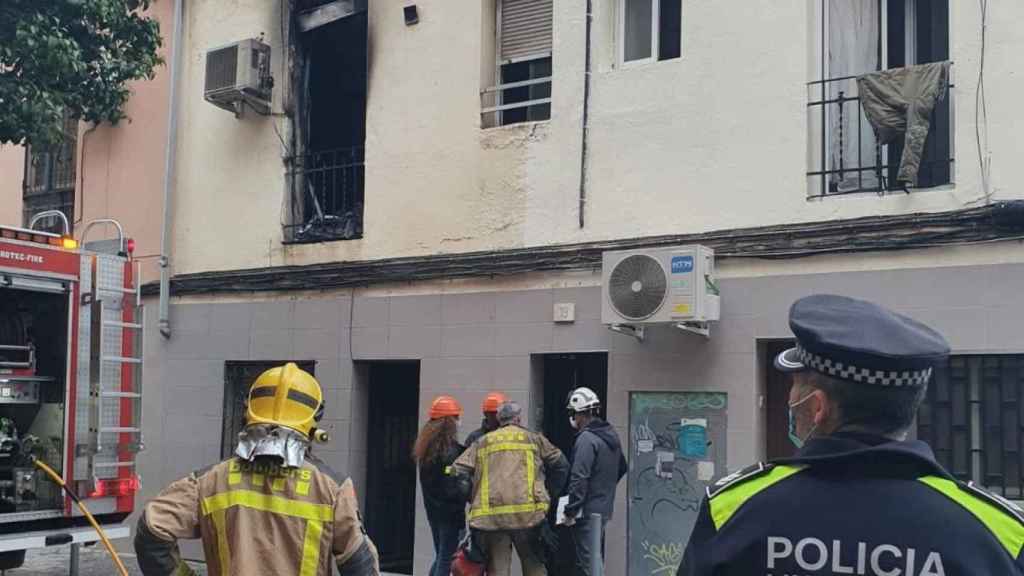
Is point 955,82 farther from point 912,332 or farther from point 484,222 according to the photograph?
point 912,332

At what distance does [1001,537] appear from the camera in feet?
7.02

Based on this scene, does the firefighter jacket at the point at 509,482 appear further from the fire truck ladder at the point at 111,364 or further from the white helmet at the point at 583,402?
the fire truck ladder at the point at 111,364

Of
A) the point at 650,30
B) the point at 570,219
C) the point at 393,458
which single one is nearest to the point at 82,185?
the point at 393,458

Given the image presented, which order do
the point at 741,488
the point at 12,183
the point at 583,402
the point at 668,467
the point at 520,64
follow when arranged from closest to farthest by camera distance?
the point at 741,488 → the point at 583,402 → the point at 668,467 → the point at 520,64 → the point at 12,183

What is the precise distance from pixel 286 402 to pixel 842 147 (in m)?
5.95

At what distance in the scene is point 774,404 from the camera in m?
8.95

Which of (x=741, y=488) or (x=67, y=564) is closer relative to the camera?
(x=741, y=488)

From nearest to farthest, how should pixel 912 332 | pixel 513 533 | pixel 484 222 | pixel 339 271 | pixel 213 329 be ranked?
1. pixel 912 332
2. pixel 513 533
3. pixel 484 222
4. pixel 339 271
5. pixel 213 329

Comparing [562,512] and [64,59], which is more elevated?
[64,59]

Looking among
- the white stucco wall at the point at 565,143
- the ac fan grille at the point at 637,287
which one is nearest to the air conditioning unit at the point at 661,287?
the ac fan grille at the point at 637,287

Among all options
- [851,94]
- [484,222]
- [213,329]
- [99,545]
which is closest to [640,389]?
[484,222]

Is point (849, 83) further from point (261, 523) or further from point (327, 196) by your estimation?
point (261, 523)

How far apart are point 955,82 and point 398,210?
5.19 meters

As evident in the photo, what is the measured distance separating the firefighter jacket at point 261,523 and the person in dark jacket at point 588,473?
15.3 feet
